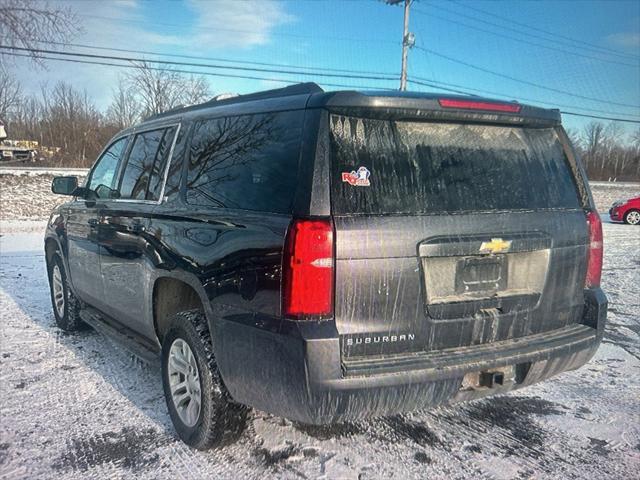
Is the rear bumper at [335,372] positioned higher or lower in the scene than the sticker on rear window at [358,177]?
lower

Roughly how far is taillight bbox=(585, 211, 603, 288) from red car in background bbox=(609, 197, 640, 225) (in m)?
18.8

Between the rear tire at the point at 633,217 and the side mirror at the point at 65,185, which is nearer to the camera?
the side mirror at the point at 65,185

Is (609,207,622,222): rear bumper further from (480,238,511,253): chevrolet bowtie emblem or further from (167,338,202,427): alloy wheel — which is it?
(167,338,202,427): alloy wheel

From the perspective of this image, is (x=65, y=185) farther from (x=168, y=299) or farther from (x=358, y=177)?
(x=358, y=177)

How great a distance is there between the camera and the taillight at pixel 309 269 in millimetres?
2182

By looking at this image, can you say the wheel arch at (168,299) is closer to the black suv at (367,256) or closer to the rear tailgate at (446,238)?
the black suv at (367,256)

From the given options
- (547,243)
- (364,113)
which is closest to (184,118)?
(364,113)

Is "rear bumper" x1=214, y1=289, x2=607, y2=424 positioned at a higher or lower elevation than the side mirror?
lower

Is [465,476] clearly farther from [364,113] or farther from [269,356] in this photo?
[364,113]

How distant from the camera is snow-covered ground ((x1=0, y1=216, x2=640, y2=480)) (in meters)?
2.72

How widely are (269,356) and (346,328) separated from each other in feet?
1.26

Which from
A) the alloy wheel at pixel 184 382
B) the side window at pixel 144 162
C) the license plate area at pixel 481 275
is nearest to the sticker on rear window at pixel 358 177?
the license plate area at pixel 481 275

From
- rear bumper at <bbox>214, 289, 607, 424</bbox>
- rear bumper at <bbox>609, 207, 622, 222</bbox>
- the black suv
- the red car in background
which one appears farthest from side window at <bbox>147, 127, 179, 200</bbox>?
rear bumper at <bbox>609, 207, 622, 222</bbox>

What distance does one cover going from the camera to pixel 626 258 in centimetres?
997
